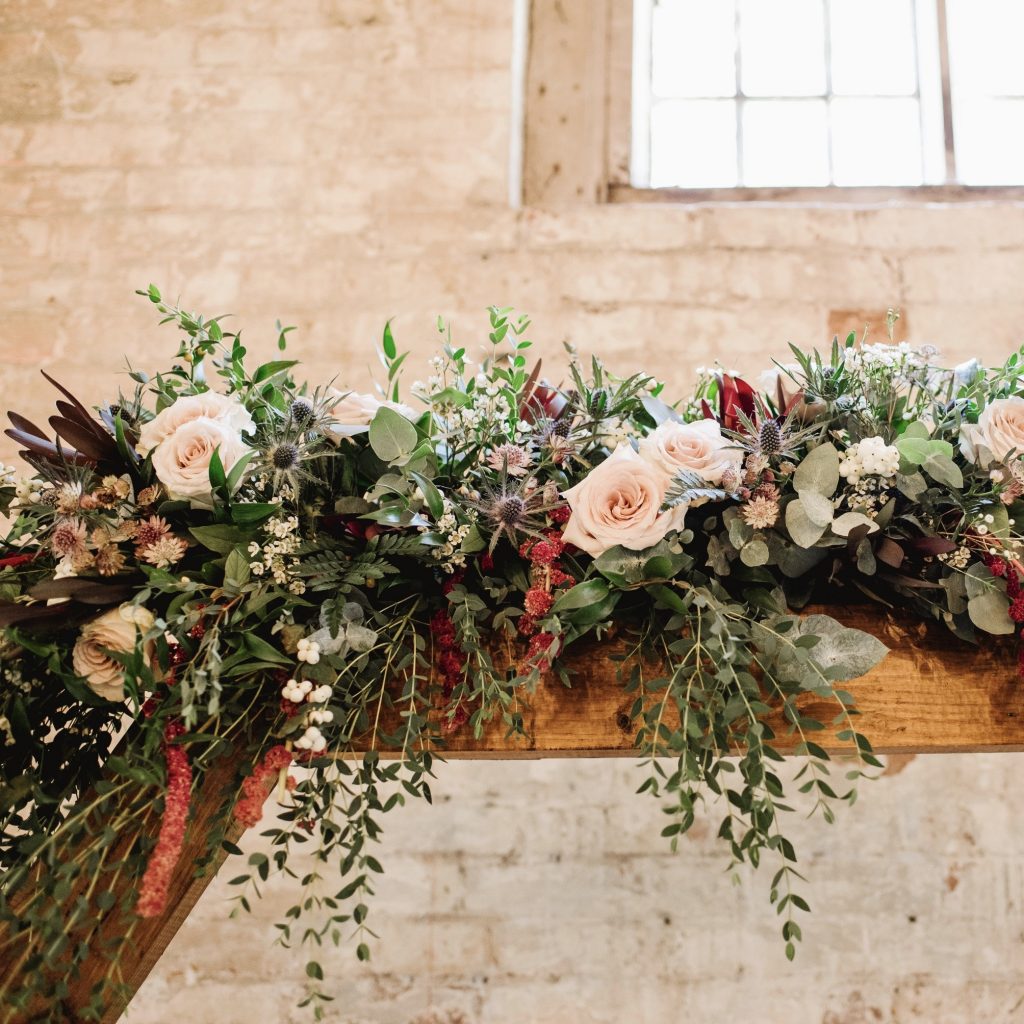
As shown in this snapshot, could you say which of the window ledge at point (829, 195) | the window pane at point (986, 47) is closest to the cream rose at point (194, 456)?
the window ledge at point (829, 195)

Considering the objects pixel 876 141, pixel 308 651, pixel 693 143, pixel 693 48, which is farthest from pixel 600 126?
pixel 308 651

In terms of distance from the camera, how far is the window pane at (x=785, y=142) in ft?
9.77

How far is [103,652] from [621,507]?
2.16ft

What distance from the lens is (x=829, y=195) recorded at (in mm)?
2916

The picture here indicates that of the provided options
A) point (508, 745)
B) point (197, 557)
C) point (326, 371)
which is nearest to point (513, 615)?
point (508, 745)

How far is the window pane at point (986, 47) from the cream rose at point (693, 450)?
2.39 metres

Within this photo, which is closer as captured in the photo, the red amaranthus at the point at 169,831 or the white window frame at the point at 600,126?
the red amaranthus at the point at 169,831

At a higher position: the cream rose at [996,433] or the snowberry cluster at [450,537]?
the cream rose at [996,433]

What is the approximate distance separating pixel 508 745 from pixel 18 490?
2.45 feet

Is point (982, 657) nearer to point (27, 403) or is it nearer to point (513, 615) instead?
point (513, 615)

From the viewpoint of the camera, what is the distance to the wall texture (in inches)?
87.7

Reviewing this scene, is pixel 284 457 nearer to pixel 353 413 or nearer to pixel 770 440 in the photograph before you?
pixel 353 413

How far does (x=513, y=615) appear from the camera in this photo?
49.4 inches

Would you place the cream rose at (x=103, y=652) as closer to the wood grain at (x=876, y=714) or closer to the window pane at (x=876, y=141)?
the wood grain at (x=876, y=714)
